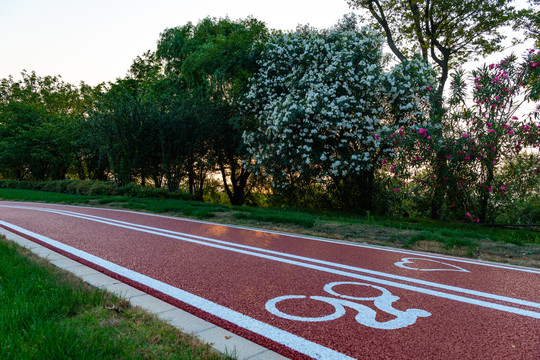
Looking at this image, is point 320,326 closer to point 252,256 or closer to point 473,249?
point 252,256

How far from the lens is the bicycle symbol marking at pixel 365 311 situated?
2.70m

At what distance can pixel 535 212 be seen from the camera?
37.4 feet

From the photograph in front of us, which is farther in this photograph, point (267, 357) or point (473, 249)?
point (473, 249)

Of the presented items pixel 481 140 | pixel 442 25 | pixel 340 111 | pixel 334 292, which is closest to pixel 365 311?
pixel 334 292

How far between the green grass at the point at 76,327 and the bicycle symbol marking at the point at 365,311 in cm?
95

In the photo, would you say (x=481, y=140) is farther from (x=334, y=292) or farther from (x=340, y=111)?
(x=334, y=292)

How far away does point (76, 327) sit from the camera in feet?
7.57

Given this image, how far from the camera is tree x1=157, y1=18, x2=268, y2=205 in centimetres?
1802

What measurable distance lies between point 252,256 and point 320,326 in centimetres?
253

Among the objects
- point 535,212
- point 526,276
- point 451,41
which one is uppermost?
point 451,41

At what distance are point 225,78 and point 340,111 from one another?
30.2ft

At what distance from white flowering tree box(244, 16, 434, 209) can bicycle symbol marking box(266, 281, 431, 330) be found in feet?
27.8

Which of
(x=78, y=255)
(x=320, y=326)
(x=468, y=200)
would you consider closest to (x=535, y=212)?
(x=468, y=200)

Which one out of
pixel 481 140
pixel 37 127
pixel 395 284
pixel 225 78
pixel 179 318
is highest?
pixel 225 78
